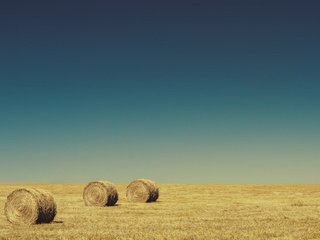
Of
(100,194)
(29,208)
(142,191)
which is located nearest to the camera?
(29,208)

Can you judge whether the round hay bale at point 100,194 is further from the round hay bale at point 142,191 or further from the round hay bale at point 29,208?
the round hay bale at point 29,208

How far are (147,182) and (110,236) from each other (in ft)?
77.1

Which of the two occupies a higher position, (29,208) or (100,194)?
(100,194)

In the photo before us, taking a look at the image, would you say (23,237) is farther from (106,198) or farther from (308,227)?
(106,198)

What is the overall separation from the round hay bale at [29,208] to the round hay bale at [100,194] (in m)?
11.0

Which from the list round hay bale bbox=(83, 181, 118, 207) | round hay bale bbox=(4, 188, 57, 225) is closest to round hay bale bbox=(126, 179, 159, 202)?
round hay bale bbox=(83, 181, 118, 207)

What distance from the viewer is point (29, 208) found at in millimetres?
25078

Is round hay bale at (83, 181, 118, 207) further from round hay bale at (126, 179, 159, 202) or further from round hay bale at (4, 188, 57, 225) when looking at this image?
round hay bale at (4, 188, 57, 225)

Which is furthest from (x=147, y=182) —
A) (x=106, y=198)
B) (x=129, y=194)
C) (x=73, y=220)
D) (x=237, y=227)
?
(x=237, y=227)

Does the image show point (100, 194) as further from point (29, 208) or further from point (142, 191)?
point (29, 208)

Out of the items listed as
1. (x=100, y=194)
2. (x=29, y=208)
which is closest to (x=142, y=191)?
(x=100, y=194)

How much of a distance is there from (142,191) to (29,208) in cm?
1729

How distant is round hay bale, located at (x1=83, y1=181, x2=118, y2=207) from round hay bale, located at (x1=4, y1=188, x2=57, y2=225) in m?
11.0

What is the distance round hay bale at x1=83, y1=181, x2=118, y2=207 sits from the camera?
37.1 metres
